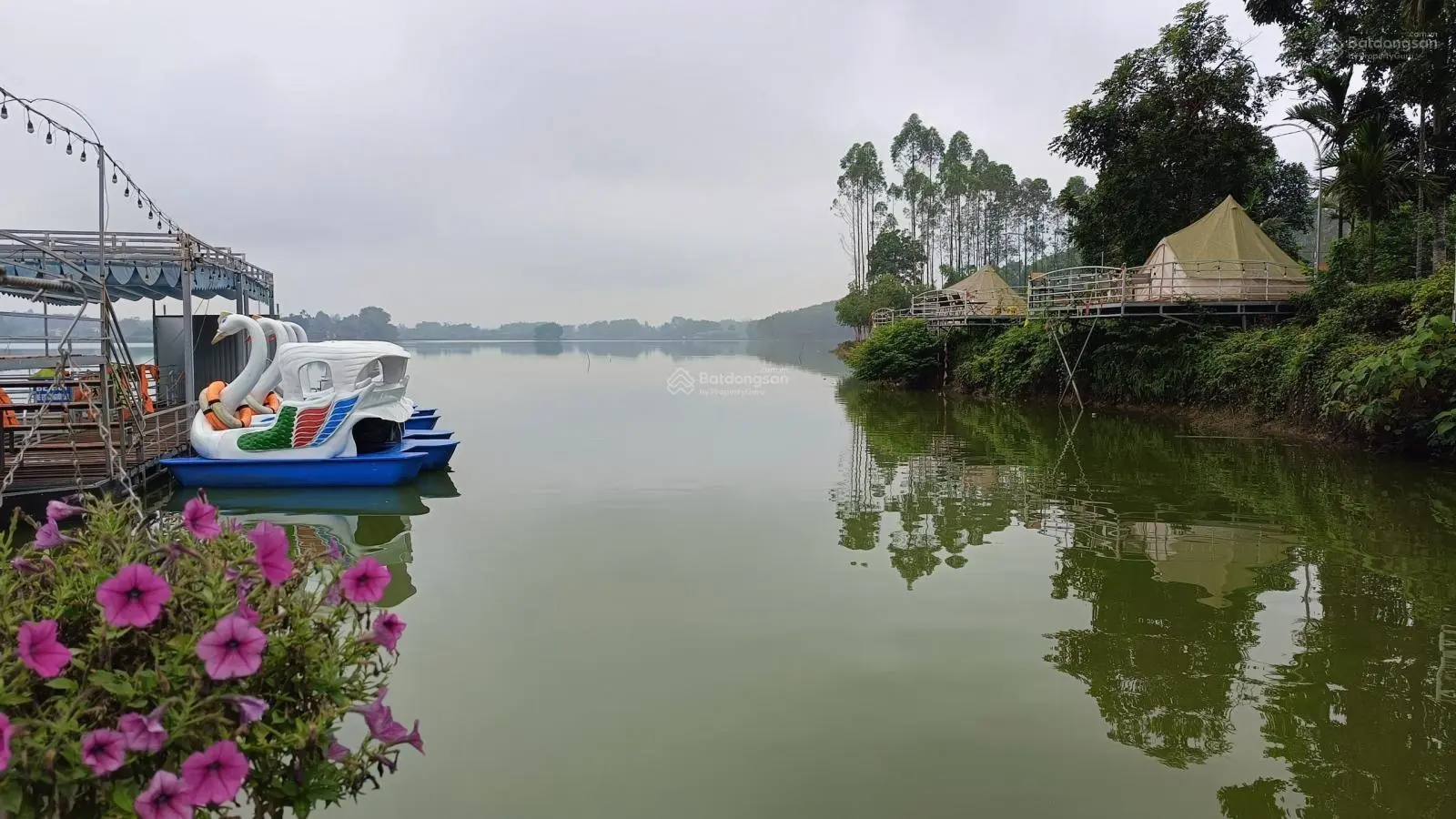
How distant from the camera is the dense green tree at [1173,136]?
76.5 feet

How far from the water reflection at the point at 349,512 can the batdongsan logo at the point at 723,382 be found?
664 inches

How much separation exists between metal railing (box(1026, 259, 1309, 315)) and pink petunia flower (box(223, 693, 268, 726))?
66.3 feet

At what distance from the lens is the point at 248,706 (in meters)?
1.92

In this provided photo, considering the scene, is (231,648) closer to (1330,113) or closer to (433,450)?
(433,450)

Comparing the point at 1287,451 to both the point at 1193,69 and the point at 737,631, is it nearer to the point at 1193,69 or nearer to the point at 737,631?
the point at 737,631

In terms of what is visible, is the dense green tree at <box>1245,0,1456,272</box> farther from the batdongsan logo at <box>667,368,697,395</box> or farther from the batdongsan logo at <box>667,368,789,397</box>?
the batdongsan logo at <box>667,368,697,395</box>

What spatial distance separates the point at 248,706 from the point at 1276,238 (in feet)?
120

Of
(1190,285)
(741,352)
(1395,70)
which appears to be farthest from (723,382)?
(741,352)

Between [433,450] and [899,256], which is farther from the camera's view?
[899,256]

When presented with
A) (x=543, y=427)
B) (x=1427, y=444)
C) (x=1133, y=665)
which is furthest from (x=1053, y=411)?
(x=1133, y=665)

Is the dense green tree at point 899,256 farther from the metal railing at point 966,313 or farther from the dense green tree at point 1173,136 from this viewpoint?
the dense green tree at point 1173,136

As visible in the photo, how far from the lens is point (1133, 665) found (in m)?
5.32

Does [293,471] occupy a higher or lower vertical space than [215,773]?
lower

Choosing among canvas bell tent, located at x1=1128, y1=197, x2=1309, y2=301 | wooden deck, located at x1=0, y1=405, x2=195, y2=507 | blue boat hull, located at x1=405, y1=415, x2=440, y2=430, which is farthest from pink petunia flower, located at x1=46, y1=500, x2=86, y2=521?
canvas bell tent, located at x1=1128, y1=197, x2=1309, y2=301
